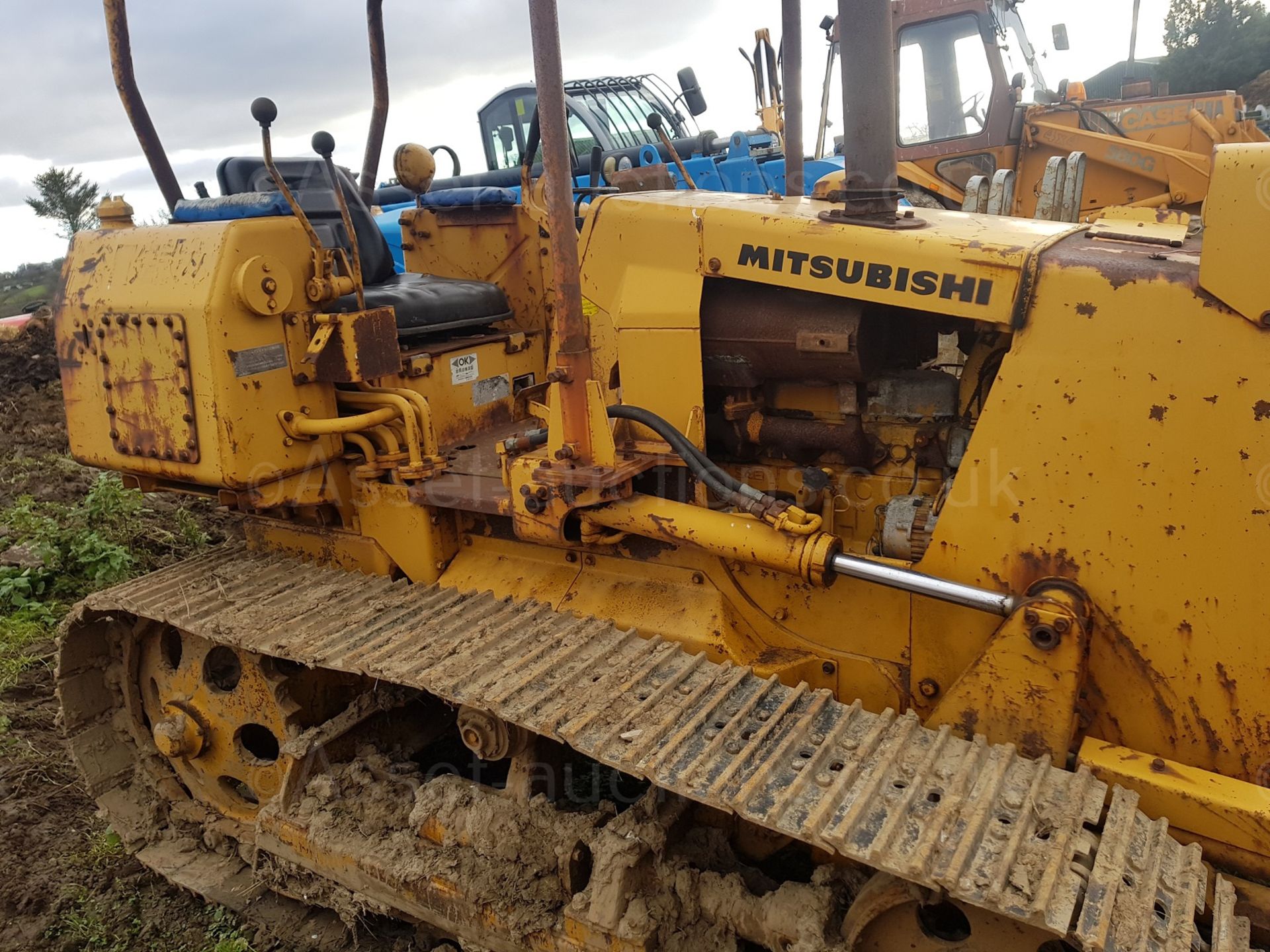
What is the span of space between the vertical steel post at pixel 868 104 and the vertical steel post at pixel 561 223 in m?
0.69

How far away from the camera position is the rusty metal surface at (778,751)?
70.9 inches

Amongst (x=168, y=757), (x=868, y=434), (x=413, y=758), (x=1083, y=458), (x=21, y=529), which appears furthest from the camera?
(x=21, y=529)

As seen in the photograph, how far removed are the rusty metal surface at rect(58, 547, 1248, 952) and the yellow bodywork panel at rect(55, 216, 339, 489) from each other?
0.47 meters

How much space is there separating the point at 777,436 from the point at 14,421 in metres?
7.20

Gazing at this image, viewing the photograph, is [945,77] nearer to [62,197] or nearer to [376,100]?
[376,100]

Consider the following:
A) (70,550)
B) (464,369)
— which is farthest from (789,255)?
(70,550)

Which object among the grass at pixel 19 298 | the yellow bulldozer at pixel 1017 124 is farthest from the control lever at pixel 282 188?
the grass at pixel 19 298

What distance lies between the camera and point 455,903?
2547 mm

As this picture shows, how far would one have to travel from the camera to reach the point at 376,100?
3857 millimetres

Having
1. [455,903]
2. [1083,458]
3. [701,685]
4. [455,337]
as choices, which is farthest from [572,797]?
[455,337]

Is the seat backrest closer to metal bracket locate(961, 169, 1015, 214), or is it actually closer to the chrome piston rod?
the chrome piston rod

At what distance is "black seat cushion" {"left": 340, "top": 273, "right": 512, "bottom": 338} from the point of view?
11.7ft

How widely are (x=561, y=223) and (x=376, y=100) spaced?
185 centimetres

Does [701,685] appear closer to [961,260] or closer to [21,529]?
[961,260]
